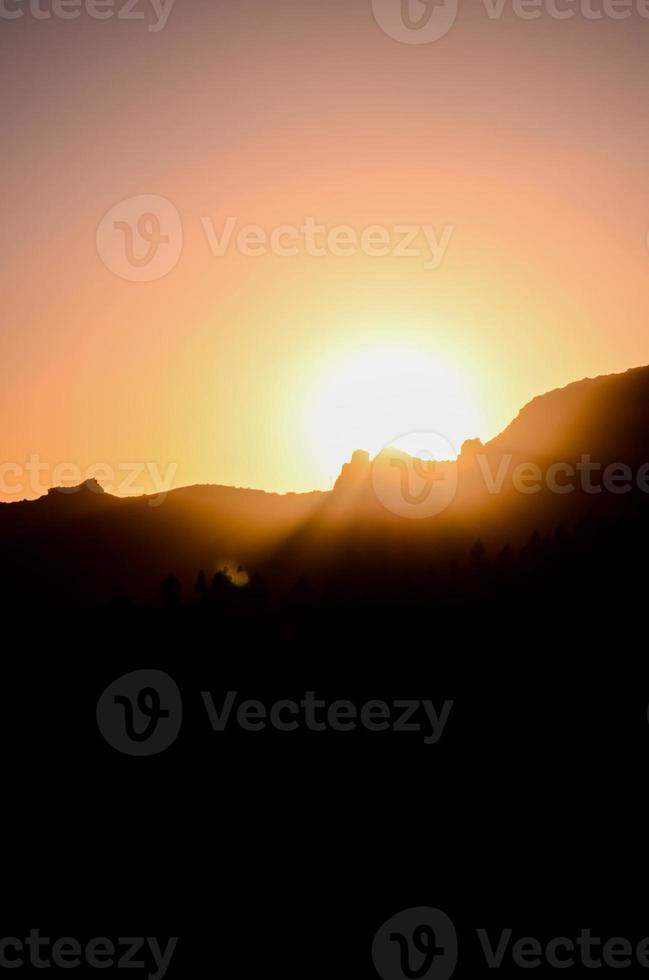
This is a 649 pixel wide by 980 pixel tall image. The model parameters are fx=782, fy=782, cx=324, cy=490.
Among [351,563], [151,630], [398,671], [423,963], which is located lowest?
[423,963]

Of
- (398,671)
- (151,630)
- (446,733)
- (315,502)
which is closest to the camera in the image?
(446,733)

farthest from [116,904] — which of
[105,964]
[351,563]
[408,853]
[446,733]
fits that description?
[351,563]

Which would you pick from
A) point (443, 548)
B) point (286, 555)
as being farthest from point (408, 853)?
point (286, 555)

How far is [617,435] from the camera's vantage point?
286 ft

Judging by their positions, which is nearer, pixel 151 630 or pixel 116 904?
pixel 116 904

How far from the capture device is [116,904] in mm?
43875

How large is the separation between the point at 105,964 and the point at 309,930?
10.5 meters

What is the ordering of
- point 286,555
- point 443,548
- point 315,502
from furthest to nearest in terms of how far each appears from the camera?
1. point 315,502
2. point 286,555
3. point 443,548

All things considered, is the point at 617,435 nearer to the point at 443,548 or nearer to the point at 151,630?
the point at 443,548

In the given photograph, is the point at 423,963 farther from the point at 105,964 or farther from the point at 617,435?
the point at 617,435

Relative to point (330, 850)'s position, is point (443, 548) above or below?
above

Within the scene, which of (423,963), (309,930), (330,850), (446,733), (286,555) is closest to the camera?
(423,963)

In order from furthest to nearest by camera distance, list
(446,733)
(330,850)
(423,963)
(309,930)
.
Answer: (446,733) → (330,850) → (309,930) → (423,963)

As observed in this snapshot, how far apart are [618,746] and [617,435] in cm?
4945
